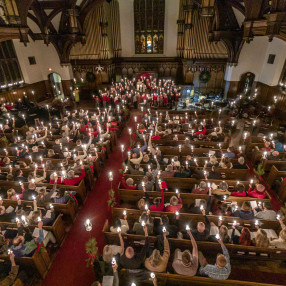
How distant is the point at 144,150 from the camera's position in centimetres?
915

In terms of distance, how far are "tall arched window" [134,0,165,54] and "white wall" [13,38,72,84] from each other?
729 cm

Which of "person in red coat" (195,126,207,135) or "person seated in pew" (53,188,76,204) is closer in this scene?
"person seated in pew" (53,188,76,204)

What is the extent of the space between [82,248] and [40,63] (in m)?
17.5

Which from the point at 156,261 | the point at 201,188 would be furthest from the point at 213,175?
the point at 156,261

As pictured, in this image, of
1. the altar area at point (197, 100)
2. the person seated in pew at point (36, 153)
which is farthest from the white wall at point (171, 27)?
the person seated in pew at point (36, 153)

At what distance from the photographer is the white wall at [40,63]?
16812 millimetres

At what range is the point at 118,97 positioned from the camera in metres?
16.0

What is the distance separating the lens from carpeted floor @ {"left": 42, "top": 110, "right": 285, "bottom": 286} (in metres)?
5.33

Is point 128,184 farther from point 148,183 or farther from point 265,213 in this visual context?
point 265,213

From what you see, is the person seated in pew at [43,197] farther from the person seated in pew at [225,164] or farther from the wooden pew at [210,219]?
the person seated in pew at [225,164]

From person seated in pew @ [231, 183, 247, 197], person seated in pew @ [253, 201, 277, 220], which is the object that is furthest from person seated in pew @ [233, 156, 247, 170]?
person seated in pew @ [253, 201, 277, 220]

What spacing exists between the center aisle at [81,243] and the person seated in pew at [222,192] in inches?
150

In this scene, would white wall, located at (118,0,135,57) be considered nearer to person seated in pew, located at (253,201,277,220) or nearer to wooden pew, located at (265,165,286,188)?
wooden pew, located at (265,165,286,188)

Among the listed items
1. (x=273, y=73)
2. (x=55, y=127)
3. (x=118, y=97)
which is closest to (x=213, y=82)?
(x=273, y=73)
